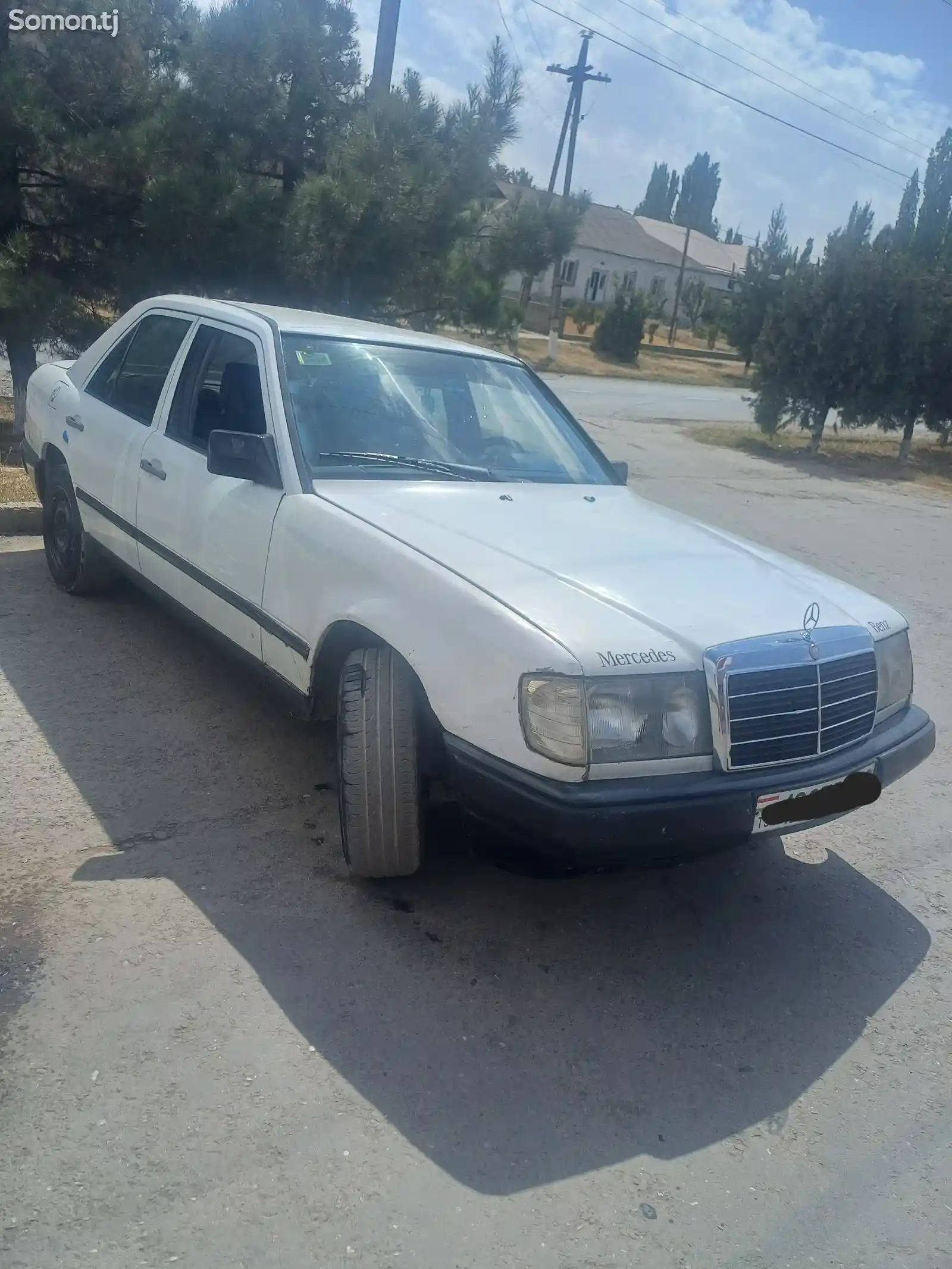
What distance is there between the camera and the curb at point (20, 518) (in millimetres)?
7160

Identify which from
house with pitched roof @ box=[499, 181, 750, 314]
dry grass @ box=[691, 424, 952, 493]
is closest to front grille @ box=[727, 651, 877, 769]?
dry grass @ box=[691, 424, 952, 493]

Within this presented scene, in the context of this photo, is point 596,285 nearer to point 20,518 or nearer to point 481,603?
point 20,518

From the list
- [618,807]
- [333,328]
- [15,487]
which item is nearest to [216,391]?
[333,328]

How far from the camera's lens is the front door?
391 centimetres

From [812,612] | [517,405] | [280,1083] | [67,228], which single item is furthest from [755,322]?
[280,1083]

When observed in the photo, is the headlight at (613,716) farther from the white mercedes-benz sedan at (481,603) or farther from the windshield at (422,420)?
the windshield at (422,420)

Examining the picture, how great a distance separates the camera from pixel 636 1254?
7.32ft

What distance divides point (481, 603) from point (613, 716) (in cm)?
47

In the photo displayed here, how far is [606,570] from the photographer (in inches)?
130

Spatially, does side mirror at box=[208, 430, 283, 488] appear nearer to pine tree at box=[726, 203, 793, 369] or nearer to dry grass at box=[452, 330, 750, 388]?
pine tree at box=[726, 203, 793, 369]

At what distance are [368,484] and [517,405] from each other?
1.14 meters

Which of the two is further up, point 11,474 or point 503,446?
point 503,446

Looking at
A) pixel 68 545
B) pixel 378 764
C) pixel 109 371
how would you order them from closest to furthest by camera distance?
1. pixel 378 764
2. pixel 109 371
3. pixel 68 545

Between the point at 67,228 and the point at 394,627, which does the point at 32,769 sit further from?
the point at 67,228
